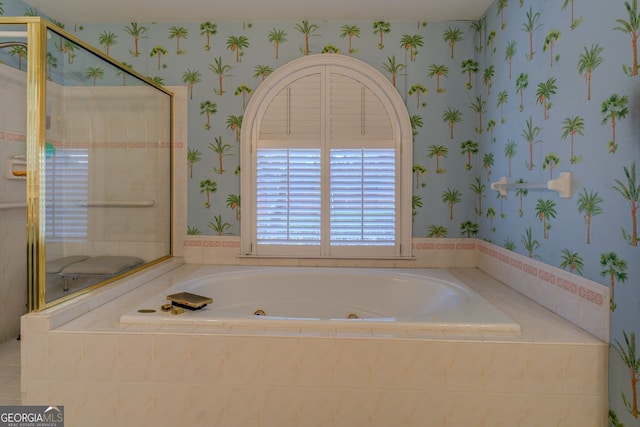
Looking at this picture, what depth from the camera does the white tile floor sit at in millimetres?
1756

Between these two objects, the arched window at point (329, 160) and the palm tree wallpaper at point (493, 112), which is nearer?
the palm tree wallpaper at point (493, 112)

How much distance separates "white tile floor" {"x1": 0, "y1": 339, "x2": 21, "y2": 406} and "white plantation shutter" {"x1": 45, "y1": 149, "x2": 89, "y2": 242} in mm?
752

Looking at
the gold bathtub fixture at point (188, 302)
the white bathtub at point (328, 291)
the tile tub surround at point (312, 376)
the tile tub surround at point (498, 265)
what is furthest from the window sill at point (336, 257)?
the tile tub surround at point (312, 376)

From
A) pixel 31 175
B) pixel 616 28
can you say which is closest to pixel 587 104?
pixel 616 28

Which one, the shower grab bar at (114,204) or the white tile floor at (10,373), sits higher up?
the shower grab bar at (114,204)

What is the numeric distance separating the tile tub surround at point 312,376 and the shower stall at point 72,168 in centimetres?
36

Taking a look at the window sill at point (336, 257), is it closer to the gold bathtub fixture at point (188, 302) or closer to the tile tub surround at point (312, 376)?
the gold bathtub fixture at point (188, 302)

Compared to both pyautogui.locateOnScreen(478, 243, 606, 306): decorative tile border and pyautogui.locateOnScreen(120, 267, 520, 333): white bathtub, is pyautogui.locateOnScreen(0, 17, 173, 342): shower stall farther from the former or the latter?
pyautogui.locateOnScreen(478, 243, 606, 306): decorative tile border

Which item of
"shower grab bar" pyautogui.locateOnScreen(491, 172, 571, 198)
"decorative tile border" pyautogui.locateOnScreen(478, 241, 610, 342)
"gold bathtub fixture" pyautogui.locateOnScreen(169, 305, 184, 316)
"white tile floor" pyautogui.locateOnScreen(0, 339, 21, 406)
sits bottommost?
"white tile floor" pyautogui.locateOnScreen(0, 339, 21, 406)

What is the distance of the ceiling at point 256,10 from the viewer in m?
2.46

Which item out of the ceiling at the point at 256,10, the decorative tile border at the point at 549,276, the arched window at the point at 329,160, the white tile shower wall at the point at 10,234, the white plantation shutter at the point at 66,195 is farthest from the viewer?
the arched window at the point at 329,160

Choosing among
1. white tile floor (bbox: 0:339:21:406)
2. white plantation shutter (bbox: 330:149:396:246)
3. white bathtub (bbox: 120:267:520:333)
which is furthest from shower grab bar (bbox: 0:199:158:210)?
white plantation shutter (bbox: 330:149:396:246)

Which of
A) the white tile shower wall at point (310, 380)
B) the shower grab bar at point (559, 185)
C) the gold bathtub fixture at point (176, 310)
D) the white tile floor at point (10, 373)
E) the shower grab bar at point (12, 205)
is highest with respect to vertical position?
the shower grab bar at point (559, 185)

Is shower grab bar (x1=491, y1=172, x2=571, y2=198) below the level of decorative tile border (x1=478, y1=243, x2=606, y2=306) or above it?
above
